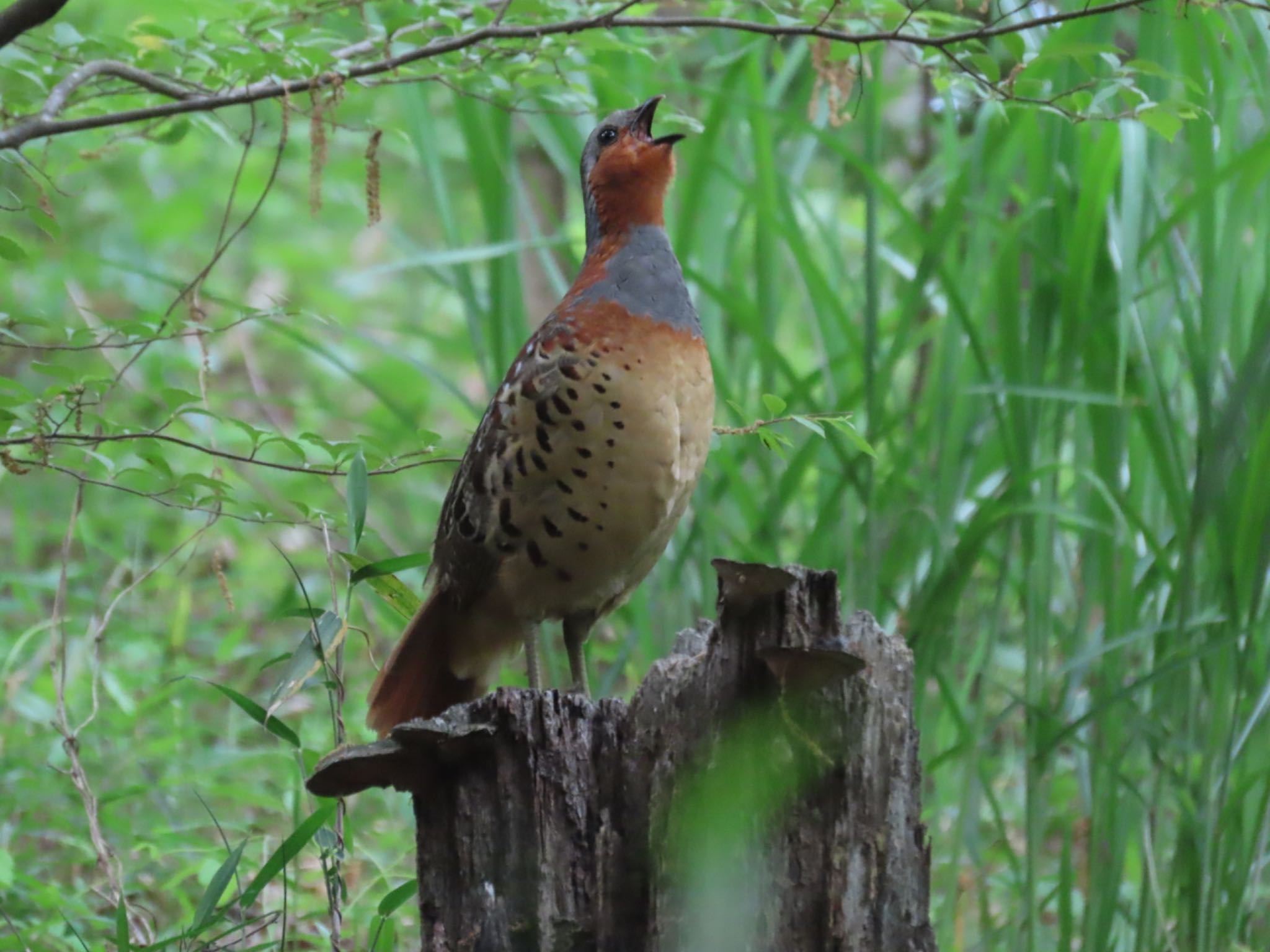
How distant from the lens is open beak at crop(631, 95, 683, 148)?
306cm

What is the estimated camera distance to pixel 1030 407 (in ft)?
11.3

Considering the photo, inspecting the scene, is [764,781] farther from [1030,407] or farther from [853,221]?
[853,221]

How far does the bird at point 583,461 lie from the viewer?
8.79 feet

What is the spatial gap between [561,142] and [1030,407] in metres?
1.60

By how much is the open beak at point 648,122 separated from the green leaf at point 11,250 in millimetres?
1465

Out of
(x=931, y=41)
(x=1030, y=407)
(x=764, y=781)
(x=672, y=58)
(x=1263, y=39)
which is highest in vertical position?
(x=672, y=58)

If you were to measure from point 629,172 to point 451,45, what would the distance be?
0.66 metres

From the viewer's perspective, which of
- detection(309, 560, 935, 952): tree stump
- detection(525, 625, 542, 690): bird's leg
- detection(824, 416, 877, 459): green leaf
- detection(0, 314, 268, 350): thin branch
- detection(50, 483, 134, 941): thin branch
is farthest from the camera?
detection(525, 625, 542, 690): bird's leg

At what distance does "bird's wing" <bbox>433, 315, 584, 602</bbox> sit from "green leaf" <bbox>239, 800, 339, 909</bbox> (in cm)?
69

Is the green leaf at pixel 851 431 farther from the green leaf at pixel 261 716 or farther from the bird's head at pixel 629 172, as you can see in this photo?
the green leaf at pixel 261 716

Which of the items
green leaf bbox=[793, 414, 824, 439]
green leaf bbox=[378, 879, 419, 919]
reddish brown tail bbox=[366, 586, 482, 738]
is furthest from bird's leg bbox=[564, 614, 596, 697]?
green leaf bbox=[793, 414, 824, 439]

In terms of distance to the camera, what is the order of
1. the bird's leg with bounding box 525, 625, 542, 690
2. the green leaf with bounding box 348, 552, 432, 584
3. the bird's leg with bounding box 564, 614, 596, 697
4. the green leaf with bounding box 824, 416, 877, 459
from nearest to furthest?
the green leaf with bounding box 824, 416, 877, 459, the green leaf with bounding box 348, 552, 432, 584, the bird's leg with bounding box 525, 625, 542, 690, the bird's leg with bounding box 564, 614, 596, 697

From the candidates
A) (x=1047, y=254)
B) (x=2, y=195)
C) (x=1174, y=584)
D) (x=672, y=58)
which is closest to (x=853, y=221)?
(x=672, y=58)

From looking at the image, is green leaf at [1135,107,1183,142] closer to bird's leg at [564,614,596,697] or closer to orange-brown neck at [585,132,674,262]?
orange-brown neck at [585,132,674,262]
